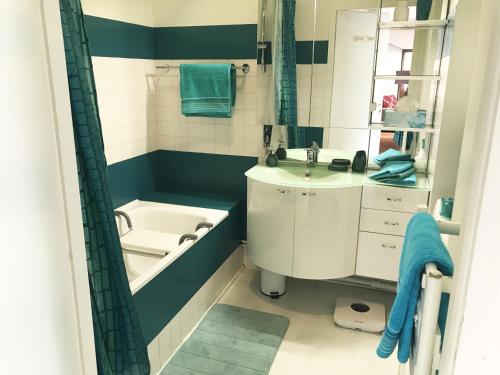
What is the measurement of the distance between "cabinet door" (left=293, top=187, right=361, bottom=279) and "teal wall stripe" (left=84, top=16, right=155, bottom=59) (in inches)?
58.4

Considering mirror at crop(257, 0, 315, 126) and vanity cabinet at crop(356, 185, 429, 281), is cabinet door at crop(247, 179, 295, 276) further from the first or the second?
mirror at crop(257, 0, 315, 126)

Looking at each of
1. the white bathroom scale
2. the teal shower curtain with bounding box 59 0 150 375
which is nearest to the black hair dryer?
the white bathroom scale

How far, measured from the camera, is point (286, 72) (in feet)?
9.06

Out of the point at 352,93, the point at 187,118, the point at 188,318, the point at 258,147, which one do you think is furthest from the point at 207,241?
the point at 352,93

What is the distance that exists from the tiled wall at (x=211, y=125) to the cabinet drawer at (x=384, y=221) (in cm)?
94

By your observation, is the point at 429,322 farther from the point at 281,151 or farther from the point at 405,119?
the point at 281,151

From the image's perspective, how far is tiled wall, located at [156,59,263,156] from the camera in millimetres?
2939

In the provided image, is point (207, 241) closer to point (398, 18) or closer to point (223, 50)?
point (223, 50)

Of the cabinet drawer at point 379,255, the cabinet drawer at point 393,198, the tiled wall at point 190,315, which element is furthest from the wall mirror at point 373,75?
the tiled wall at point 190,315

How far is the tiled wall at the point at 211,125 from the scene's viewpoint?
294cm

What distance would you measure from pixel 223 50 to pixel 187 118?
0.58 meters

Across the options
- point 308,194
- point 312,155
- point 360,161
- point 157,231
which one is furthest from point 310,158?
point 157,231

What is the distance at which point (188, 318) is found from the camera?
2445 millimetres

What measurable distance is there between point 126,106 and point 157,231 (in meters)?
0.91
